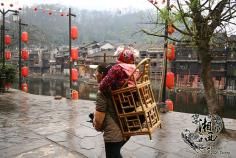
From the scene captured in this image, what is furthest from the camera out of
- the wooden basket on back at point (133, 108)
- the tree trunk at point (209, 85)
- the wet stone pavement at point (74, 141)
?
the tree trunk at point (209, 85)

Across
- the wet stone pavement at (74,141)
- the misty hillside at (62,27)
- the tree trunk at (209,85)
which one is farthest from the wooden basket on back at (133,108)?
the misty hillside at (62,27)

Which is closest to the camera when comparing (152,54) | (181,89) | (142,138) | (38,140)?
(38,140)

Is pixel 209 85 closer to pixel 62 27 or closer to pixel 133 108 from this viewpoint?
pixel 133 108

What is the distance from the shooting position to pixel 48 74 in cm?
7669

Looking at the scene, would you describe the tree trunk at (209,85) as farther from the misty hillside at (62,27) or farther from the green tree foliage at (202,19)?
the misty hillside at (62,27)

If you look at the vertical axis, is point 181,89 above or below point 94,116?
below

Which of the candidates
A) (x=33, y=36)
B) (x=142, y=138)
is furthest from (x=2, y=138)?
(x=33, y=36)

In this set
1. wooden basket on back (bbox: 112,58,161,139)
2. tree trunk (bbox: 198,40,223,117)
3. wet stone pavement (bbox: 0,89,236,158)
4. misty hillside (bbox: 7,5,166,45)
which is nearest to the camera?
wooden basket on back (bbox: 112,58,161,139)

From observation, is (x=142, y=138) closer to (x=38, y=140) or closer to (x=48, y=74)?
(x=38, y=140)

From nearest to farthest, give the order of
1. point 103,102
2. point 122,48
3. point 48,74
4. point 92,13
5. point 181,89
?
point 103,102 → point 122,48 → point 181,89 → point 48,74 → point 92,13

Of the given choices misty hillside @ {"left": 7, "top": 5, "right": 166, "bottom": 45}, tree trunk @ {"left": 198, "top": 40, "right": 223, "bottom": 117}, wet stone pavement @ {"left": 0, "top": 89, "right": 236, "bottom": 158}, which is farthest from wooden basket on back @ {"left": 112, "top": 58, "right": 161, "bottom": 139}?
misty hillside @ {"left": 7, "top": 5, "right": 166, "bottom": 45}

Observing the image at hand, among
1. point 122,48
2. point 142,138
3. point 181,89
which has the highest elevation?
point 122,48

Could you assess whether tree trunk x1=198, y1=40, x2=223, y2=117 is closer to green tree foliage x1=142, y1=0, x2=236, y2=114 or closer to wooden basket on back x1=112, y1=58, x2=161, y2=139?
green tree foliage x1=142, y1=0, x2=236, y2=114

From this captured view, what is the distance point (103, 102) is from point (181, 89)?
158 ft
